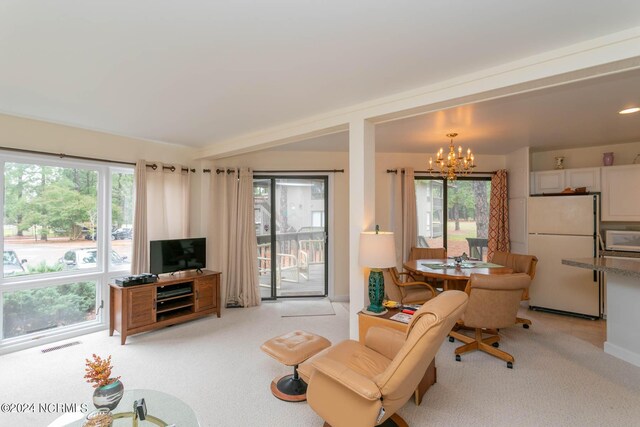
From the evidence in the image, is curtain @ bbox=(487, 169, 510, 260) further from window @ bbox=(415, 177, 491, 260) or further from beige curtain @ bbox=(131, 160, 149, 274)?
beige curtain @ bbox=(131, 160, 149, 274)

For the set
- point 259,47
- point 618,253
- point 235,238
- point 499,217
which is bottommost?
point 618,253

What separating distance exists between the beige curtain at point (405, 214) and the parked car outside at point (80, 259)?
421 centimetres

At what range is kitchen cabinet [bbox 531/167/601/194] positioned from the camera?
14.4 ft

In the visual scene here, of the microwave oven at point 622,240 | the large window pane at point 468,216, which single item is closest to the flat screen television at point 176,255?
the large window pane at point 468,216

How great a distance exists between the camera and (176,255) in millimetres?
4129

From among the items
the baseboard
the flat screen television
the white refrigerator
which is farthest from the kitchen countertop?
the flat screen television

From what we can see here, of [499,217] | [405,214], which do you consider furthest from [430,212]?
[499,217]

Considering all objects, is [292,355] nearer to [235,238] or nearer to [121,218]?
[235,238]

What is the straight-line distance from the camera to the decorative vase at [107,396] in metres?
1.58

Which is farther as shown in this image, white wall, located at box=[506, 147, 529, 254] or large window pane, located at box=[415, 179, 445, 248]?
large window pane, located at box=[415, 179, 445, 248]

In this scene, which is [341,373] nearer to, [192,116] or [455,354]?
[455,354]

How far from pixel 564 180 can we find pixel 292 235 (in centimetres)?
430

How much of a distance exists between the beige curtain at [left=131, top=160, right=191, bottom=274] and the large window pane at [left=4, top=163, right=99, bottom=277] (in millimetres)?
498

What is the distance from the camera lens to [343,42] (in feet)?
6.18
